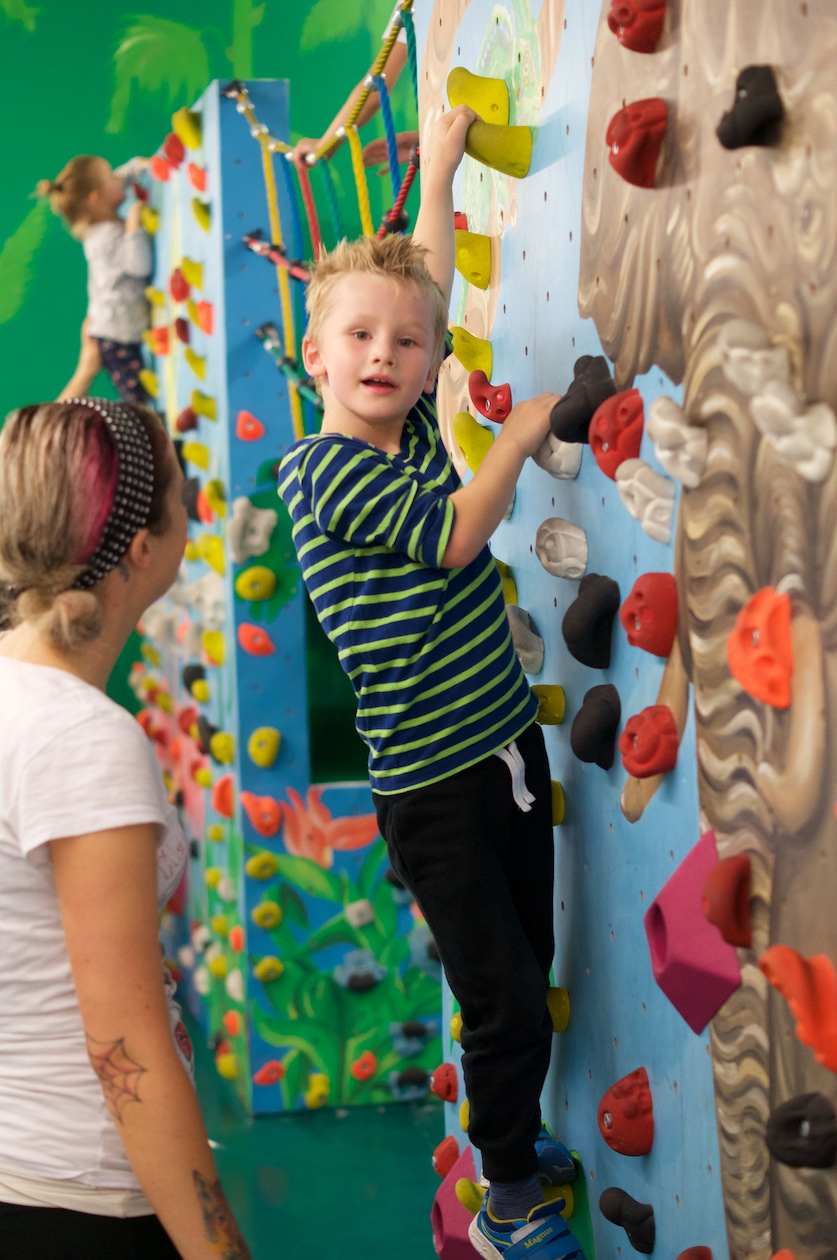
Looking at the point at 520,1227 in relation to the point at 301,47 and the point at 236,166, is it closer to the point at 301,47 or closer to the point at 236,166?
the point at 236,166

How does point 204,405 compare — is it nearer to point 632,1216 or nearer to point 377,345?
point 377,345

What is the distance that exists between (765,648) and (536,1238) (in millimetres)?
767

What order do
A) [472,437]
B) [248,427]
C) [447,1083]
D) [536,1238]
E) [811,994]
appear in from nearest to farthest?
[811,994] < [536,1238] < [472,437] < [447,1083] < [248,427]

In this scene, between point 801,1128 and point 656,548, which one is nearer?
point 801,1128

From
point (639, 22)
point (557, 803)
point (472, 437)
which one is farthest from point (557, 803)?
point (639, 22)

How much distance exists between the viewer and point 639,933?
1.29 meters

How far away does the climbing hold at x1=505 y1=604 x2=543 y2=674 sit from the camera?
155 cm

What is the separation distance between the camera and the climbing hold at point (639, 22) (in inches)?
43.0

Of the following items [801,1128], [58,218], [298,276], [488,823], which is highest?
[58,218]

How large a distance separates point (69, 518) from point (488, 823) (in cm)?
55

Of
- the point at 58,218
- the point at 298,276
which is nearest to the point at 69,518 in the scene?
the point at 298,276

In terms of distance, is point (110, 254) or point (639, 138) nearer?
point (639, 138)

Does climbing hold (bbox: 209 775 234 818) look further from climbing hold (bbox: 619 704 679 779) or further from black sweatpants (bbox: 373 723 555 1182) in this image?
climbing hold (bbox: 619 704 679 779)

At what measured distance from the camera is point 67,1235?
1094mm
